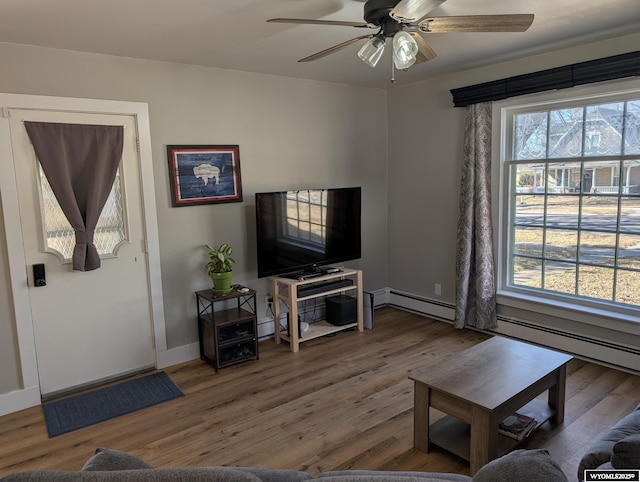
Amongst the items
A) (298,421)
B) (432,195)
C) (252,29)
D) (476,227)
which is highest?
(252,29)

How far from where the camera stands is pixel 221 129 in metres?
3.82

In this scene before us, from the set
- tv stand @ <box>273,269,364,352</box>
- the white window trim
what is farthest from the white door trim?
the white window trim

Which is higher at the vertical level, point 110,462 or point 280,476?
point 110,462

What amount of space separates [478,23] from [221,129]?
91.7 inches

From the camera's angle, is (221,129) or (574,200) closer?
(574,200)

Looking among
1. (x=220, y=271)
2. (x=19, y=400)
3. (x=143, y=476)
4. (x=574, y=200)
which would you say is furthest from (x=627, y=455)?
(x=19, y=400)

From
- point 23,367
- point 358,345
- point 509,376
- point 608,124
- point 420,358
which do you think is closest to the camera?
point 509,376

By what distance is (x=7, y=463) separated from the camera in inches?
97.2

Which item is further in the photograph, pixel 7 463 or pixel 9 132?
pixel 9 132

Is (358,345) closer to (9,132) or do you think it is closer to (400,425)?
(400,425)

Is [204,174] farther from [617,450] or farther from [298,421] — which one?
[617,450]

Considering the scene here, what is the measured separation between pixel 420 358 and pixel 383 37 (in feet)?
8.38

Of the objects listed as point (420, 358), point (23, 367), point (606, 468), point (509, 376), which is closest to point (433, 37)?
point (509, 376)

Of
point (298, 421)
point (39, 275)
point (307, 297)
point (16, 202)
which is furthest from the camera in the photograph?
point (307, 297)
